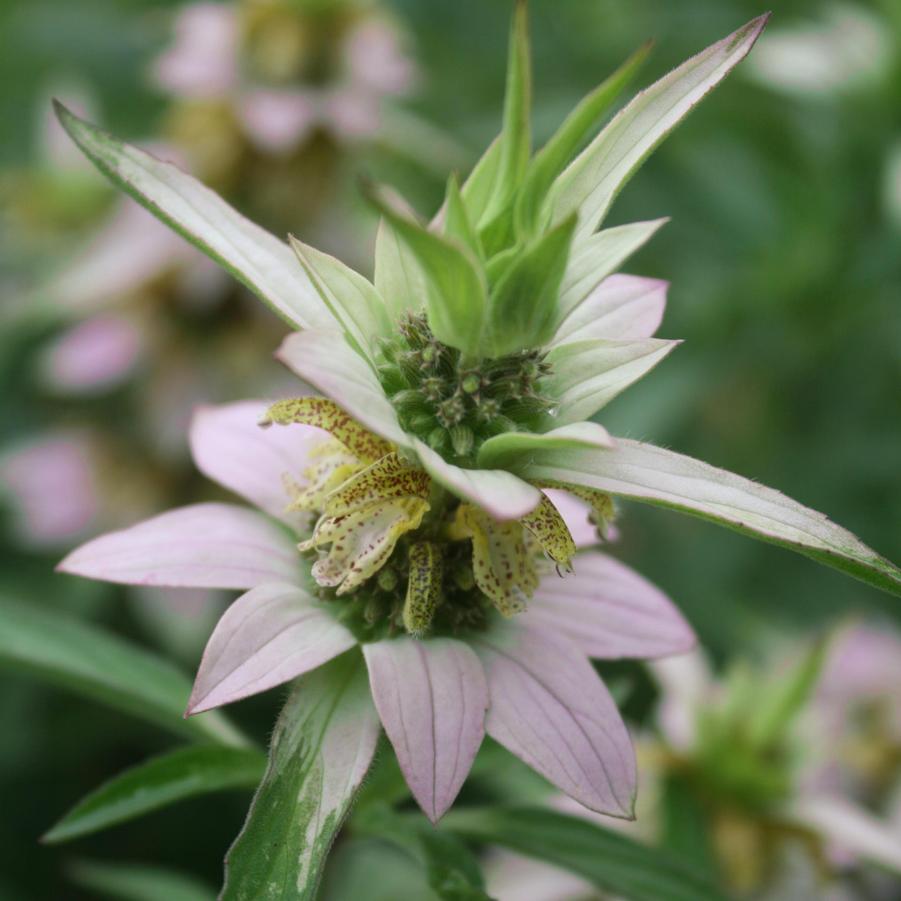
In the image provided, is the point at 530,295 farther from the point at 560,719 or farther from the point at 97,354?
the point at 97,354

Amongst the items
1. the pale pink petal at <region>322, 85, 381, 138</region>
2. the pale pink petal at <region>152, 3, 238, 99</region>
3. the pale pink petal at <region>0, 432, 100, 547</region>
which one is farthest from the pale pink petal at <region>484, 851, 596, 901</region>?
the pale pink petal at <region>152, 3, 238, 99</region>

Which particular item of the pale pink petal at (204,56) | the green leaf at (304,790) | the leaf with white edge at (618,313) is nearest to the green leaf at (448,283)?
the leaf with white edge at (618,313)

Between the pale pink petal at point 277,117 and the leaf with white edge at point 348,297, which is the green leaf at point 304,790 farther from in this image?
the pale pink petal at point 277,117

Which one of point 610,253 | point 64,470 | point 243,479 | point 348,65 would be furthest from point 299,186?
point 610,253

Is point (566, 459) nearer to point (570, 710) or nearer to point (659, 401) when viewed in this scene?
point (570, 710)

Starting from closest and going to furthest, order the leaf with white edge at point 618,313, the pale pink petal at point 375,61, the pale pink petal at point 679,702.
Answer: the leaf with white edge at point 618,313, the pale pink petal at point 679,702, the pale pink petal at point 375,61
